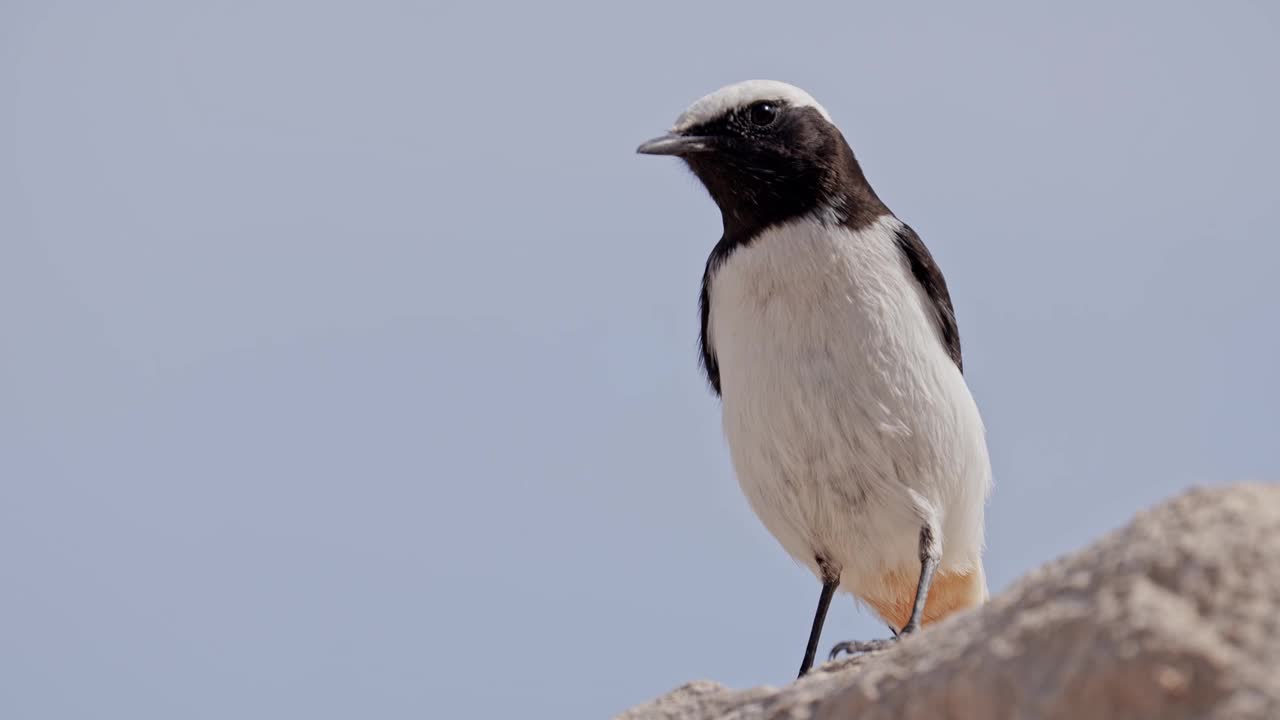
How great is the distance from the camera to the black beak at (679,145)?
8.03 metres

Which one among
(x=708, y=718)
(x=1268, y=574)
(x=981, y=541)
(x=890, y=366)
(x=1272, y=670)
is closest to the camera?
(x=1272, y=670)

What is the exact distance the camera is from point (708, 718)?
5266 millimetres

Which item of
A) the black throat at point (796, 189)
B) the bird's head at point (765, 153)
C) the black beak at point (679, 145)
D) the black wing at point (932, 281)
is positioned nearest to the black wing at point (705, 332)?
the black throat at point (796, 189)

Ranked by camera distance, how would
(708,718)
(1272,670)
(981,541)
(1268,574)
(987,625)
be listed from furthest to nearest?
1. (981,541)
2. (708,718)
3. (987,625)
4. (1268,574)
5. (1272,670)

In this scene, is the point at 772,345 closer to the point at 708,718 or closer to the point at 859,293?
A: the point at 859,293

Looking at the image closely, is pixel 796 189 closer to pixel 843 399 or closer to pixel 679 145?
pixel 679 145

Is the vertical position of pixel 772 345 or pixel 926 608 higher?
pixel 772 345

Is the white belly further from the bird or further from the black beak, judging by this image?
the black beak

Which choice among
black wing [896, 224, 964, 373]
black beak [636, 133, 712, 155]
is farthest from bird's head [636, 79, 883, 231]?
black wing [896, 224, 964, 373]

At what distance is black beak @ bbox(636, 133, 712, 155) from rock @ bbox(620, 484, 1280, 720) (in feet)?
14.7

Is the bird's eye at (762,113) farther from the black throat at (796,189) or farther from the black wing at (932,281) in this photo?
the black wing at (932,281)

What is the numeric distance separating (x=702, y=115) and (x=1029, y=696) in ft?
17.4

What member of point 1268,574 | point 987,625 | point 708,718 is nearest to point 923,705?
Answer: point 987,625

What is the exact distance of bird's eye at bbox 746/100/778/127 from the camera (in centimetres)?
803
